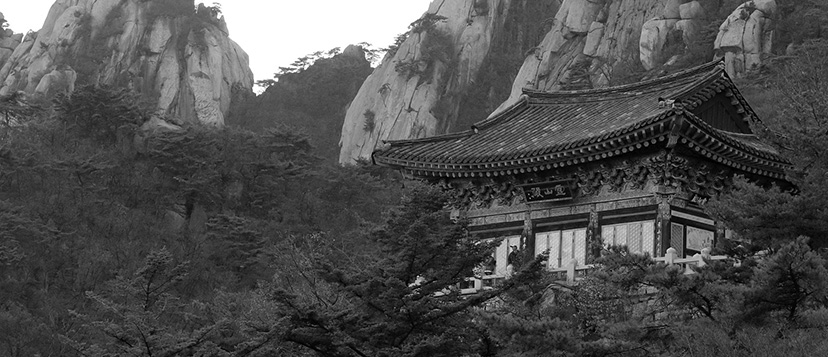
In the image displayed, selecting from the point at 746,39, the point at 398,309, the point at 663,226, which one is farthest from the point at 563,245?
the point at 746,39

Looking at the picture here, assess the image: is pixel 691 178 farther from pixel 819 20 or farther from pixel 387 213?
pixel 819 20

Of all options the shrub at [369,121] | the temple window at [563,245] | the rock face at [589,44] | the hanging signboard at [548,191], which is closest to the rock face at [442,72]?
the shrub at [369,121]

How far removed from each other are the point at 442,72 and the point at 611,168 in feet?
164

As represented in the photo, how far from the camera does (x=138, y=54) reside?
77500 mm

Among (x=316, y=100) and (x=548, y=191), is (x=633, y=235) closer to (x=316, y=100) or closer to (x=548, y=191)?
(x=548, y=191)

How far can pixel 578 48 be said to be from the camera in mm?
67250

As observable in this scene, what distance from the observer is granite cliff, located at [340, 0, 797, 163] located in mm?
59344

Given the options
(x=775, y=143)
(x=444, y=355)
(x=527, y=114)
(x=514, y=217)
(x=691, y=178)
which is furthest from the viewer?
(x=527, y=114)

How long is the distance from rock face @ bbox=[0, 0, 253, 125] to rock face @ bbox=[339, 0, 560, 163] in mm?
9476

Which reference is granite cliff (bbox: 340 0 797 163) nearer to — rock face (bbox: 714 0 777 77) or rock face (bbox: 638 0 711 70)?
rock face (bbox: 638 0 711 70)

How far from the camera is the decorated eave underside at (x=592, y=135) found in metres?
21.5

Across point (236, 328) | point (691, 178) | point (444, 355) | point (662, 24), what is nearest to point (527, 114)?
point (691, 178)

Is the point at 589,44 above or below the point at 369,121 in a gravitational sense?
above

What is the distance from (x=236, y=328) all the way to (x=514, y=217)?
19.9 feet
